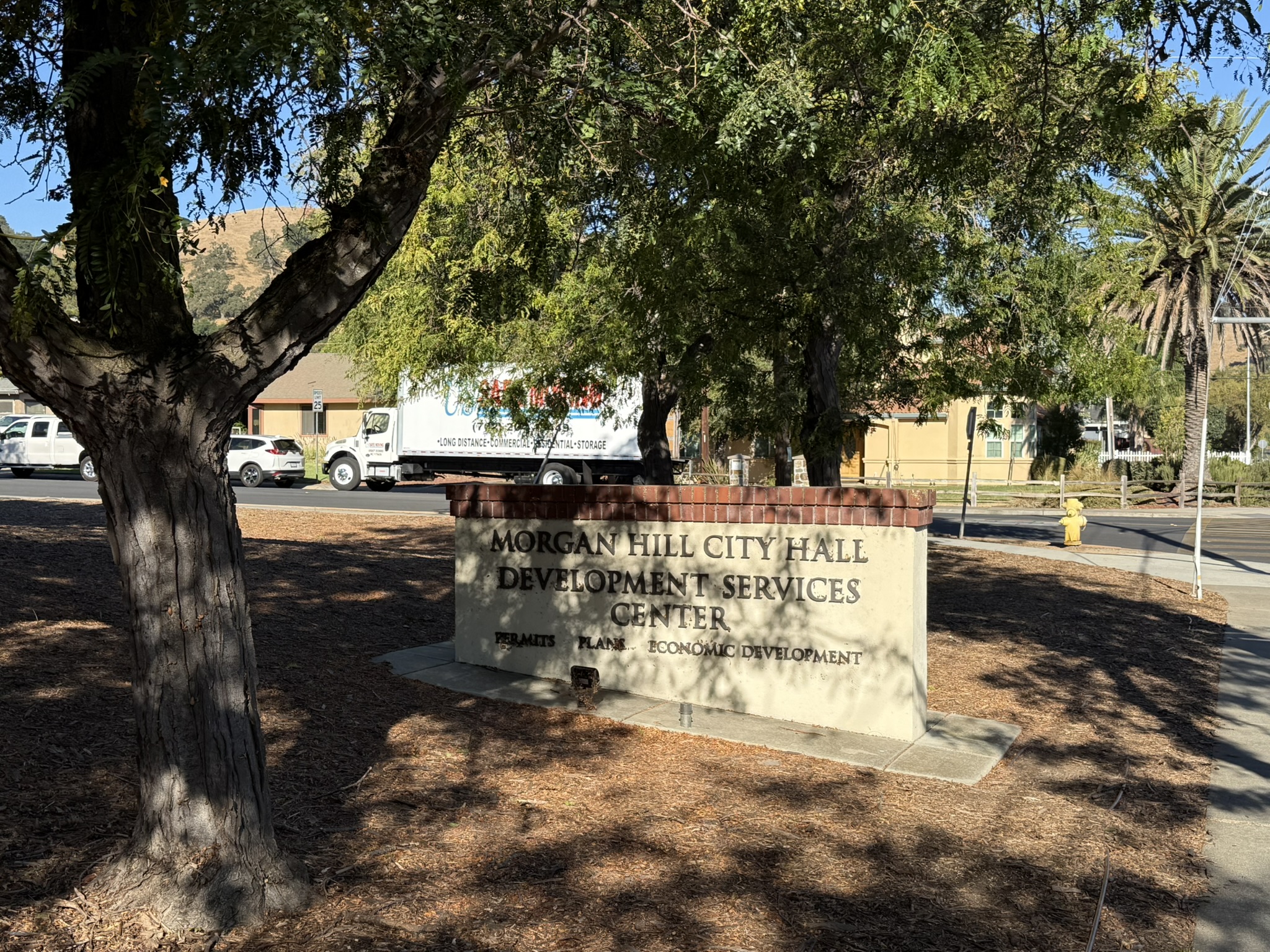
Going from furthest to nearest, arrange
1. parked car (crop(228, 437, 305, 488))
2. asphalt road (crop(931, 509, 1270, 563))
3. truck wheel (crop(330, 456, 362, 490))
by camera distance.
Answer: truck wheel (crop(330, 456, 362, 490)) < parked car (crop(228, 437, 305, 488)) < asphalt road (crop(931, 509, 1270, 563))

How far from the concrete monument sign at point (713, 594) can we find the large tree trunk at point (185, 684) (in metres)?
3.82

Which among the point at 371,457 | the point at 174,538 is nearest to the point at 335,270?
the point at 174,538

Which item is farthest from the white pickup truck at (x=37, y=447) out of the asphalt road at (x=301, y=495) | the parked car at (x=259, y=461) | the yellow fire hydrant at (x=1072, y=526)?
the yellow fire hydrant at (x=1072, y=526)

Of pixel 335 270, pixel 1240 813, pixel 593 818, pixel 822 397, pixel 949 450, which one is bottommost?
pixel 1240 813

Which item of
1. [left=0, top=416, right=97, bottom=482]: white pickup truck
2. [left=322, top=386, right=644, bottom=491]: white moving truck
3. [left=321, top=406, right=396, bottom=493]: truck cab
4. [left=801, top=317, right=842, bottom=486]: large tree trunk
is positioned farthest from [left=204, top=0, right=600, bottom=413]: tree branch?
[left=0, top=416, right=97, bottom=482]: white pickup truck

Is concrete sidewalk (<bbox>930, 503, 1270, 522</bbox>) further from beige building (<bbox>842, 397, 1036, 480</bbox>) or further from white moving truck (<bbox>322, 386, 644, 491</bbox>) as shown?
beige building (<bbox>842, 397, 1036, 480</bbox>)

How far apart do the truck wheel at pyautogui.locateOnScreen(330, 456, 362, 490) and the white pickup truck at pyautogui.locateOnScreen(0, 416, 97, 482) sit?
784 centimetres

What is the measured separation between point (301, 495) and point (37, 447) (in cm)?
1219

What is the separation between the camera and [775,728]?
7484 mm

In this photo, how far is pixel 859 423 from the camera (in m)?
13.0

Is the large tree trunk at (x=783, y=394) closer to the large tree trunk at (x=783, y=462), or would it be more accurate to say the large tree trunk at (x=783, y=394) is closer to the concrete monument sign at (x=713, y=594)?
the large tree trunk at (x=783, y=462)

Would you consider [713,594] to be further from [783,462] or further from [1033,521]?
[1033,521]

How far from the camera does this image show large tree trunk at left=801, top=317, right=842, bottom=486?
12.1 metres

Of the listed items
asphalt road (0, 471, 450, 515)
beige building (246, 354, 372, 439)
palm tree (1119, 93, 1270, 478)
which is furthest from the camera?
beige building (246, 354, 372, 439)
